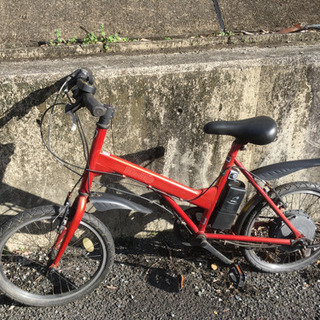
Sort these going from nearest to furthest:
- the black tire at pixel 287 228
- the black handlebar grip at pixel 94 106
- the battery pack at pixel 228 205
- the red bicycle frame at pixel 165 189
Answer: the black handlebar grip at pixel 94 106, the red bicycle frame at pixel 165 189, the battery pack at pixel 228 205, the black tire at pixel 287 228

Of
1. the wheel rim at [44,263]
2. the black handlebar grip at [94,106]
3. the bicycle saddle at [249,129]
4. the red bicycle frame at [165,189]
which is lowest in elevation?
the wheel rim at [44,263]

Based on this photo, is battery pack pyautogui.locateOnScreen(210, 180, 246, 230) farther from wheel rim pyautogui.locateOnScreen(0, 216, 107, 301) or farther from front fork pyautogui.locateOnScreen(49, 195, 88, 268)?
front fork pyautogui.locateOnScreen(49, 195, 88, 268)

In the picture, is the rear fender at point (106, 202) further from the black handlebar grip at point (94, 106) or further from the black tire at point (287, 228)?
the black tire at point (287, 228)

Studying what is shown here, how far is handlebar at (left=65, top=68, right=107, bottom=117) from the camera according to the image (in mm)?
2193

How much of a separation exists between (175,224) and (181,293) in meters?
0.61

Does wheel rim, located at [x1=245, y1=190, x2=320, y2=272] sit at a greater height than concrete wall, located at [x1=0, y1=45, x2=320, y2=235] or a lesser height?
lesser

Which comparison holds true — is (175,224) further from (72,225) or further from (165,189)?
(72,225)

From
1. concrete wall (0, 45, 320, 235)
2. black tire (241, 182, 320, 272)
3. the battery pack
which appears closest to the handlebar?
concrete wall (0, 45, 320, 235)

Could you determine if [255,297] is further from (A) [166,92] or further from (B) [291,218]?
(A) [166,92]

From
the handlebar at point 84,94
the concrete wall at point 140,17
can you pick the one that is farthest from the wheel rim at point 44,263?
the concrete wall at point 140,17

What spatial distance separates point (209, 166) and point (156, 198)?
598mm

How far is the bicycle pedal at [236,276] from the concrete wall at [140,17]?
94.7 inches

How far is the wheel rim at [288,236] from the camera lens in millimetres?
3266

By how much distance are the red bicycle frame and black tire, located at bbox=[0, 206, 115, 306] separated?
16 centimetres
